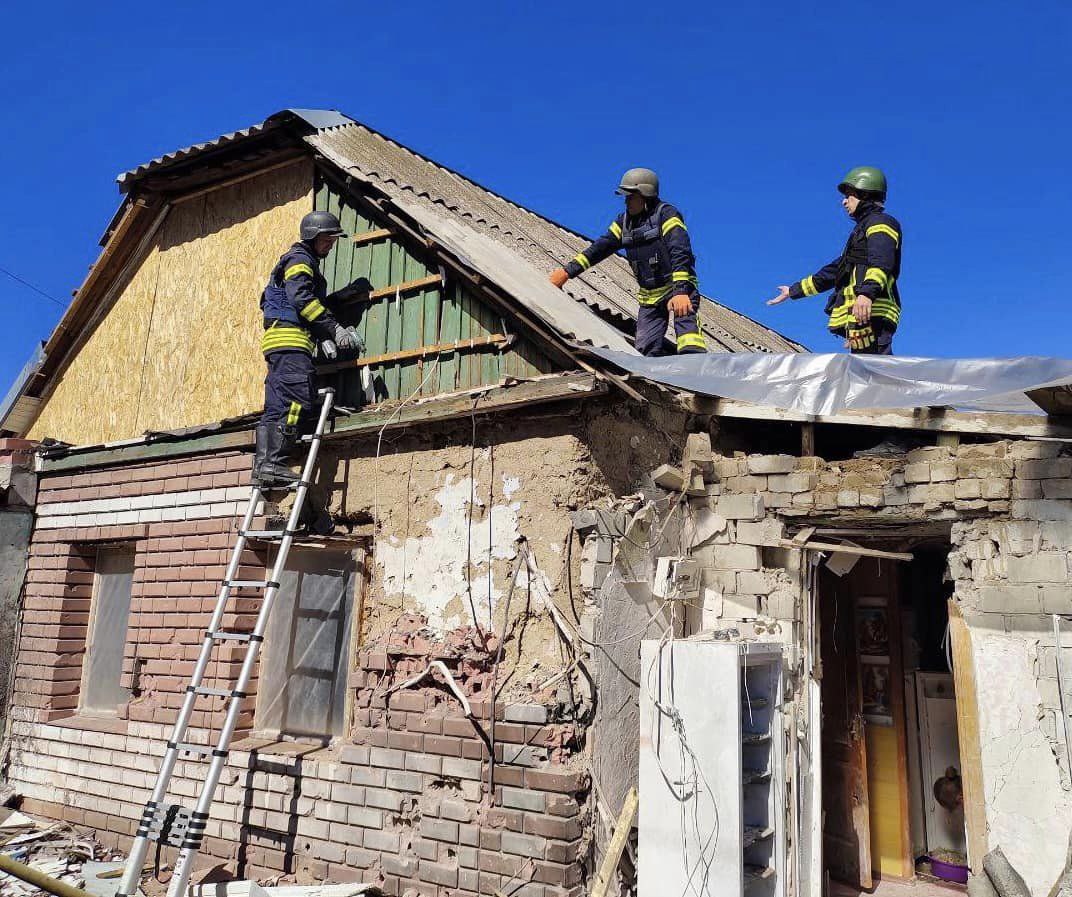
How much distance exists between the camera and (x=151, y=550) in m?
6.51

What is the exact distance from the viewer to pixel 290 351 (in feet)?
19.0

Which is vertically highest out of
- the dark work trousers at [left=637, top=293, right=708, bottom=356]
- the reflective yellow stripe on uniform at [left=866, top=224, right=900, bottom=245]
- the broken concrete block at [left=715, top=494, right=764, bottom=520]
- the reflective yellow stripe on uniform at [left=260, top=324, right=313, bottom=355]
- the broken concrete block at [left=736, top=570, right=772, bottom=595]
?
the reflective yellow stripe on uniform at [left=866, top=224, right=900, bottom=245]

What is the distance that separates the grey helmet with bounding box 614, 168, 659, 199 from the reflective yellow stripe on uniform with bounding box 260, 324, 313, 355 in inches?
98.5

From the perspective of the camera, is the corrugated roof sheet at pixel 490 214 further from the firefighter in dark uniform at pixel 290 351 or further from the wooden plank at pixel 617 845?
the wooden plank at pixel 617 845

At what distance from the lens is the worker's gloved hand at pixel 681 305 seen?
18.8 ft

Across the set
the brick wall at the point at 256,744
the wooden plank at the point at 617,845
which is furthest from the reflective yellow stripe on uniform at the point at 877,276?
the wooden plank at the point at 617,845

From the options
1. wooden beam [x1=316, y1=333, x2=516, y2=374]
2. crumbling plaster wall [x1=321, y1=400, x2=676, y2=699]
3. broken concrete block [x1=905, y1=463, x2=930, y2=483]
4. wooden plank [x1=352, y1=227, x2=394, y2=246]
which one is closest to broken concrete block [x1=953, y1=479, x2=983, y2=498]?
broken concrete block [x1=905, y1=463, x2=930, y2=483]

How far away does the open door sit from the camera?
638cm

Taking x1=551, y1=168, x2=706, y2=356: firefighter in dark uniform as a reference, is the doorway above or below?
below

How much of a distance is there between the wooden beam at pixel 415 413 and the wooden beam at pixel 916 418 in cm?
95

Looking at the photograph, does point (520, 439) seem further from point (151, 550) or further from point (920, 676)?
point (920, 676)

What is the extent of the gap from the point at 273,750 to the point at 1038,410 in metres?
4.98

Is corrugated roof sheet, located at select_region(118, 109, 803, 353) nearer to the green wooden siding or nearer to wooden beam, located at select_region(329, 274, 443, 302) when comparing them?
the green wooden siding

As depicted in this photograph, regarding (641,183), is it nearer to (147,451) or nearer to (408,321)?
(408,321)
